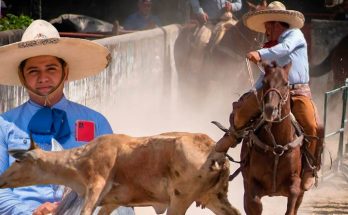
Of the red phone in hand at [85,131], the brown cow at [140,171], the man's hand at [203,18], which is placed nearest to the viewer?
the brown cow at [140,171]

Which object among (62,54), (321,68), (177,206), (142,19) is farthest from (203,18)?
(177,206)

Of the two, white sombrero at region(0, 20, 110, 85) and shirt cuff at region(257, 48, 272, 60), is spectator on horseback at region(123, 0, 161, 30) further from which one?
white sombrero at region(0, 20, 110, 85)

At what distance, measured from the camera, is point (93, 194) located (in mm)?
3240

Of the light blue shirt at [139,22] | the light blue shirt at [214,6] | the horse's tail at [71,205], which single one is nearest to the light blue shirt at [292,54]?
the horse's tail at [71,205]

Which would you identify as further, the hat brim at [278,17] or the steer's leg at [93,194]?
the hat brim at [278,17]

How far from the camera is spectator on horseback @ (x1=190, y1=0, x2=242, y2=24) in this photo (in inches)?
700

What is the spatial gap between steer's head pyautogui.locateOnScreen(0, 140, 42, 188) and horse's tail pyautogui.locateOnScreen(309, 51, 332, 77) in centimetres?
1412

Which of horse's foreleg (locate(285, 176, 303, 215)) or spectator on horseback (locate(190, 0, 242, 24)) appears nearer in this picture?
horse's foreleg (locate(285, 176, 303, 215))

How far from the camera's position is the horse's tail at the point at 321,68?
17250mm

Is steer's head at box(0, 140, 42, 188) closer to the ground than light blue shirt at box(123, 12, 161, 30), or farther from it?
farther from it

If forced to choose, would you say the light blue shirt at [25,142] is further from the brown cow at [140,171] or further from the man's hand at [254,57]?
the man's hand at [254,57]

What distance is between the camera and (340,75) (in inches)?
674

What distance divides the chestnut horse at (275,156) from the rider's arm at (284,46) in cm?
53

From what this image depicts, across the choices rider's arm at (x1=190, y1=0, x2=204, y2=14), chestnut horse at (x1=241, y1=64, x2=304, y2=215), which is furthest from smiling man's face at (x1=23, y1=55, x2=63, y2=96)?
rider's arm at (x1=190, y1=0, x2=204, y2=14)
